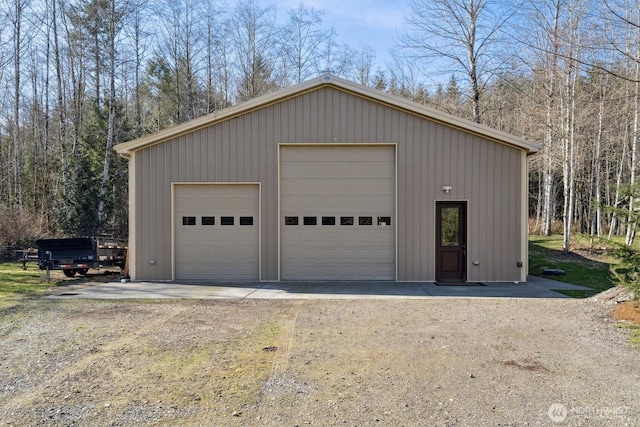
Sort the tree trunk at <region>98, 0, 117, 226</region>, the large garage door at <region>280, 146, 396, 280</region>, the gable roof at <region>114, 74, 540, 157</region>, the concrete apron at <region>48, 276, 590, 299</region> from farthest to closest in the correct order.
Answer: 1. the tree trunk at <region>98, 0, 117, 226</region>
2. the large garage door at <region>280, 146, 396, 280</region>
3. the gable roof at <region>114, 74, 540, 157</region>
4. the concrete apron at <region>48, 276, 590, 299</region>

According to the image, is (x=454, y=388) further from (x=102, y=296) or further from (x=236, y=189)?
(x=236, y=189)

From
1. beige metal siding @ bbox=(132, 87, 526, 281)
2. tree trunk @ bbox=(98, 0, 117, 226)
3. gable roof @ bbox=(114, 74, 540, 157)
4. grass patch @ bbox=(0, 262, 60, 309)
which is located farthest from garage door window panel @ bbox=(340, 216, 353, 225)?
tree trunk @ bbox=(98, 0, 117, 226)

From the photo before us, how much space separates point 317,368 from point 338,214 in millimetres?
6535

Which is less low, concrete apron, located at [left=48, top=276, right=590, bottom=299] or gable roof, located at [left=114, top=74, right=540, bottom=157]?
gable roof, located at [left=114, top=74, right=540, bottom=157]

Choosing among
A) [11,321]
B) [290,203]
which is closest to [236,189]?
[290,203]

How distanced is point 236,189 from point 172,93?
1858 cm

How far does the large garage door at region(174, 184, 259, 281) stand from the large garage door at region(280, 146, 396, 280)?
34.3 inches

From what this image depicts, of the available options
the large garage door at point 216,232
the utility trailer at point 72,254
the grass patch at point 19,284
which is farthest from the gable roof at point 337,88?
the grass patch at point 19,284

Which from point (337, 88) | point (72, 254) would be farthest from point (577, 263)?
point (72, 254)

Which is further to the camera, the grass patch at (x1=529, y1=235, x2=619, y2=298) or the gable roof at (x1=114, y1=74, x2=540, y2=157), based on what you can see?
the gable roof at (x1=114, y1=74, x2=540, y2=157)

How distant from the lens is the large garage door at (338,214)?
10.6m

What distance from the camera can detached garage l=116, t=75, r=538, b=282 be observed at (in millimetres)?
10375

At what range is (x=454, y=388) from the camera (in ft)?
12.4

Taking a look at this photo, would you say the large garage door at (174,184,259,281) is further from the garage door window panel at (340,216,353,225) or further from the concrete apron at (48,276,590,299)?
the garage door window panel at (340,216,353,225)
